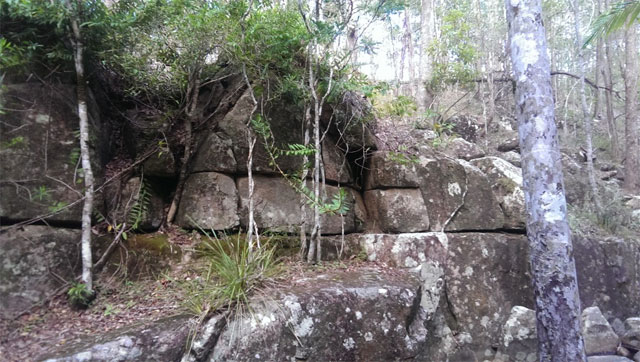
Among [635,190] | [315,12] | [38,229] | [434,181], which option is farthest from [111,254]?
[635,190]

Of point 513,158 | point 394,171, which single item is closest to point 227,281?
point 394,171

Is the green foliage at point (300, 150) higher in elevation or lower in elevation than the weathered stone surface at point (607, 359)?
higher

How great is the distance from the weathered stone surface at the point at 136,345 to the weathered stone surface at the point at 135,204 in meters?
1.59

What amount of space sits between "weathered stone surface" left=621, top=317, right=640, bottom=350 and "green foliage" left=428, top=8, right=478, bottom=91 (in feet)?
18.2

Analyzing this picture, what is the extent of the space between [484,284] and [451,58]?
234 inches

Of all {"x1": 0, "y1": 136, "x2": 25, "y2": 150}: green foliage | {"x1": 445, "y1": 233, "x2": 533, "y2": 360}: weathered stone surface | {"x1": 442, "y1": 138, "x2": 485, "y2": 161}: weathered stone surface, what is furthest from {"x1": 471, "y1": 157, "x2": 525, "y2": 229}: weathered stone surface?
{"x1": 0, "y1": 136, "x2": 25, "y2": 150}: green foliage

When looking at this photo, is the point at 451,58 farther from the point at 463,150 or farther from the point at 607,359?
the point at 607,359

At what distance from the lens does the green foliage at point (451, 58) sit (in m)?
7.89

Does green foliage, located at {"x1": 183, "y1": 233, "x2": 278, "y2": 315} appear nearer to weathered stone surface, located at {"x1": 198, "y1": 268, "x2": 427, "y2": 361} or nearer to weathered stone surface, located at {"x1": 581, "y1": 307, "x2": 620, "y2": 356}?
weathered stone surface, located at {"x1": 198, "y1": 268, "x2": 427, "y2": 361}

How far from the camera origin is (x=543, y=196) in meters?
3.43

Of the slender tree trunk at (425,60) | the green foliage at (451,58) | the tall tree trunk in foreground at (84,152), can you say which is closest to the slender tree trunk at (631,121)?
the green foliage at (451,58)

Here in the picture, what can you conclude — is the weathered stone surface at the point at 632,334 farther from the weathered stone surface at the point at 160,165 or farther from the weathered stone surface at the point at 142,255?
the weathered stone surface at the point at 160,165

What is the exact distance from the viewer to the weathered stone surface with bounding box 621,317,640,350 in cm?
456

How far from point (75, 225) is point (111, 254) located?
51cm
